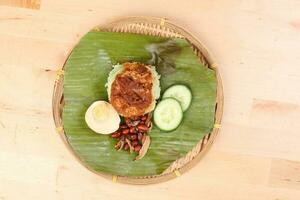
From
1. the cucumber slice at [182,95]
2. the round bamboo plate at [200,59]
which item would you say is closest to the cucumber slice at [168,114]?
the cucumber slice at [182,95]

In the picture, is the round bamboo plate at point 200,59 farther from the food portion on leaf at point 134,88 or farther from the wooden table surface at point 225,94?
the food portion on leaf at point 134,88

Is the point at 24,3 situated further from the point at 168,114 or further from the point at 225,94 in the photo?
the point at 225,94

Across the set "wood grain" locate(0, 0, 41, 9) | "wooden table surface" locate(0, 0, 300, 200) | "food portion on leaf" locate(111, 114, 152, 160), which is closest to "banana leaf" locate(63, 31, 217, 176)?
"food portion on leaf" locate(111, 114, 152, 160)

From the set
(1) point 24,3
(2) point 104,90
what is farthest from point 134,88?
(1) point 24,3

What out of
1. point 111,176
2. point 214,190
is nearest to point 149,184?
point 111,176

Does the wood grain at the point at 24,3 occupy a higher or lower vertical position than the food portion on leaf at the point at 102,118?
higher
